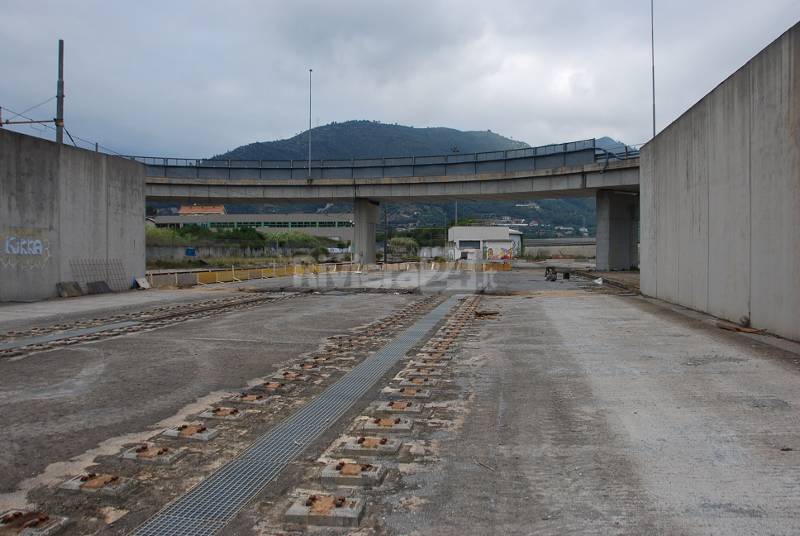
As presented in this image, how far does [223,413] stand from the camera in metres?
6.12

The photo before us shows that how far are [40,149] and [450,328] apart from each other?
16.4 meters

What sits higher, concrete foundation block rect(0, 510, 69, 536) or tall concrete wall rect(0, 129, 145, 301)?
tall concrete wall rect(0, 129, 145, 301)

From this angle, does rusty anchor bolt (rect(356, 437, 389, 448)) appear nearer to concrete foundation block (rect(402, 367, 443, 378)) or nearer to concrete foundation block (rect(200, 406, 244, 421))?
concrete foundation block (rect(200, 406, 244, 421))

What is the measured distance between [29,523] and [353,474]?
6.77 feet

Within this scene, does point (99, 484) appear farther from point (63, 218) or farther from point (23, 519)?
point (63, 218)

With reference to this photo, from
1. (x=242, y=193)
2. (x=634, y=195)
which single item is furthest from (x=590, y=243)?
(x=242, y=193)

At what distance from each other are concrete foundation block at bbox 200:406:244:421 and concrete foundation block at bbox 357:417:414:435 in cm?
129

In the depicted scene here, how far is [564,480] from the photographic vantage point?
4.37 meters

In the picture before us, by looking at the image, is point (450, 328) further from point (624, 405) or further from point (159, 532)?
point (159, 532)

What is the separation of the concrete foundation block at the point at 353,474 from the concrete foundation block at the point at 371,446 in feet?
0.95

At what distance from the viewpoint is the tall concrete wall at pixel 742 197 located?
34.2ft

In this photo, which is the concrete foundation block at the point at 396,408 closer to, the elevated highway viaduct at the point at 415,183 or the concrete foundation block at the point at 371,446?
the concrete foundation block at the point at 371,446

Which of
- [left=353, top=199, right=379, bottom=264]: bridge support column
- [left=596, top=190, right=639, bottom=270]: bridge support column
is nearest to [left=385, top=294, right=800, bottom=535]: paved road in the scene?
[left=596, top=190, right=639, bottom=270]: bridge support column

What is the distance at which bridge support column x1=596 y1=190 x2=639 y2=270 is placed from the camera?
46.0 meters
